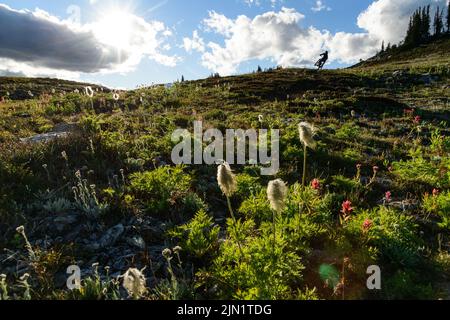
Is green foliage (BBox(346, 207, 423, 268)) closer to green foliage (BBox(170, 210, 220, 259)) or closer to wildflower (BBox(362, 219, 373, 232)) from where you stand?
wildflower (BBox(362, 219, 373, 232))

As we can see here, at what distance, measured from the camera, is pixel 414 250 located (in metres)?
5.54

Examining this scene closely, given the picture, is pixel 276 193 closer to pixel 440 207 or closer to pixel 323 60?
pixel 440 207

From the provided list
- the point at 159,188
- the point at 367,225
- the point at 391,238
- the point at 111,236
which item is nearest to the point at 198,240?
the point at 111,236

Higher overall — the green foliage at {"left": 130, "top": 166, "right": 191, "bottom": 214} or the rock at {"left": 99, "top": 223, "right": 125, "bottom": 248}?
the green foliage at {"left": 130, "top": 166, "right": 191, "bottom": 214}

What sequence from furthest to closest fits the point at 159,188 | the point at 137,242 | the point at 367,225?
the point at 159,188
the point at 137,242
the point at 367,225

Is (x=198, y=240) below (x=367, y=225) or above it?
below

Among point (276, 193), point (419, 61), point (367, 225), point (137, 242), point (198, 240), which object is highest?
point (419, 61)

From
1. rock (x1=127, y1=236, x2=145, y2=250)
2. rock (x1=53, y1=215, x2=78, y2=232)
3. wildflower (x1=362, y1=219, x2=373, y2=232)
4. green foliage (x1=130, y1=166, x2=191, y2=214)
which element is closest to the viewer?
wildflower (x1=362, y1=219, x2=373, y2=232)

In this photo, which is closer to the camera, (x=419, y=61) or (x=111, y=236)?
(x=111, y=236)

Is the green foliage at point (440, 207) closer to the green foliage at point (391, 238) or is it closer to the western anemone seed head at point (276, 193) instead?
the green foliage at point (391, 238)

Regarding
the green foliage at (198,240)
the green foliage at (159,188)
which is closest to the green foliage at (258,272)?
the green foliage at (198,240)

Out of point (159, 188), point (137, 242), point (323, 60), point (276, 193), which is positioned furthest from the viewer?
point (323, 60)

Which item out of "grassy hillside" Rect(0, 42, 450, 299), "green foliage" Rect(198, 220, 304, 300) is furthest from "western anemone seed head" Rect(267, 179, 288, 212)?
"grassy hillside" Rect(0, 42, 450, 299)
